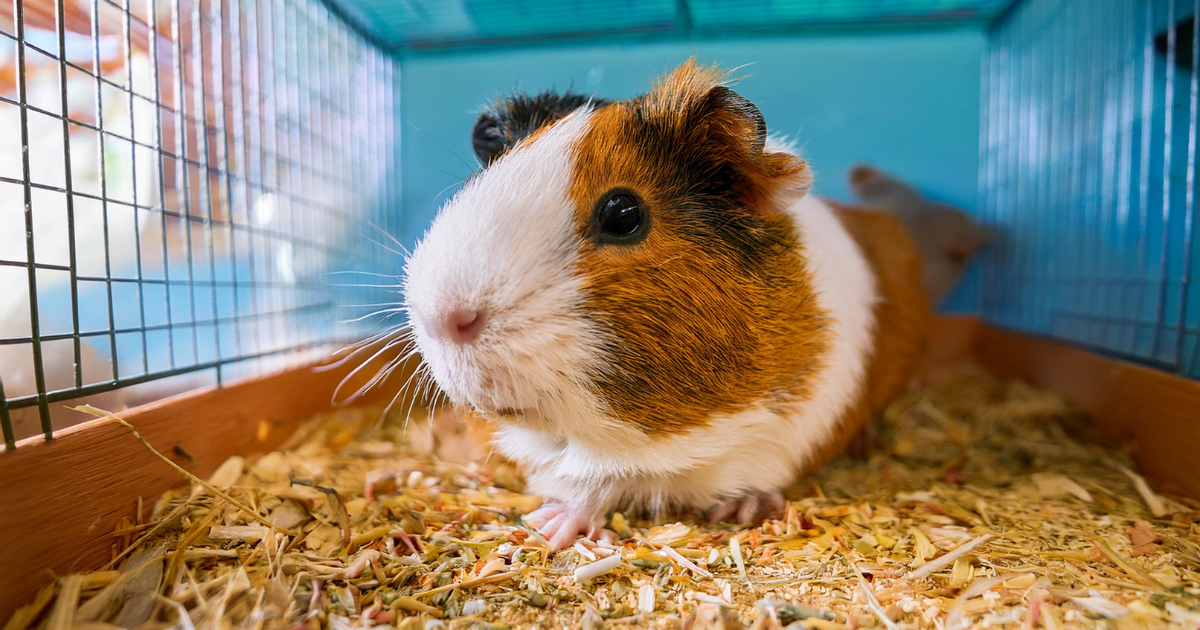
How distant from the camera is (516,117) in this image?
1557mm

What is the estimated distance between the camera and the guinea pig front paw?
54.2 inches

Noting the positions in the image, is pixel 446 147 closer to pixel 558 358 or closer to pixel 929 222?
pixel 558 358

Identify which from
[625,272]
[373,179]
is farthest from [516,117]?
[373,179]

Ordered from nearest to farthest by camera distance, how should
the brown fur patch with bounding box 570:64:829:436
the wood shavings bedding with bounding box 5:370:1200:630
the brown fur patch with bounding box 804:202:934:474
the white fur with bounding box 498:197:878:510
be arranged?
the wood shavings bedding with bounding box 5:370:1200:630 → the brown fur patch with bounding box 570:64:829:436 → the white fur with bounding box 498:197:878:510 → the brown fur patch with bounding box 804:202:934:474

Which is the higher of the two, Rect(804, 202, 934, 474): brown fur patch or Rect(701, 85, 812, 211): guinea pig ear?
Rect(701, 85, 812, 211): guinea pig ear

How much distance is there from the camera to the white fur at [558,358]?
1099 mm

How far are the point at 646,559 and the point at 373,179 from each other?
1.98 metres

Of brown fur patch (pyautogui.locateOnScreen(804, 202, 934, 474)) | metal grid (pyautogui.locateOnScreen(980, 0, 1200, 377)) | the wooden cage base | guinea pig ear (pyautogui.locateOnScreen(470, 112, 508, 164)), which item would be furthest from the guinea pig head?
metal grid (pyautogui.locateOnScreen(980, 0, 1200, 377))

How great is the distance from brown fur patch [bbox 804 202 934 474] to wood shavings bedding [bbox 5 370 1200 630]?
0.21m

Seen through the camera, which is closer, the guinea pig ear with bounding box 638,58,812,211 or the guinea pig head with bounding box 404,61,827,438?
the guinea pig head with bounding box 404,61,827,438

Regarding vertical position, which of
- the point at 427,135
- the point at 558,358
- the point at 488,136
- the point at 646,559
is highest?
the point at 427,135

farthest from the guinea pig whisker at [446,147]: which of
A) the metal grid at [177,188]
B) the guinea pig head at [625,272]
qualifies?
the metal grid at [177,188]

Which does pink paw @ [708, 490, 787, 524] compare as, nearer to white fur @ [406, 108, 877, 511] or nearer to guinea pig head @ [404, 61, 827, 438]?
white fur @ [406, 108, 877, 511]

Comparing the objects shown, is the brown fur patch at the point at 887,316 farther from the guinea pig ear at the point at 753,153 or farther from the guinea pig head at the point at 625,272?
the guinea pig ear at the point at 753,153
